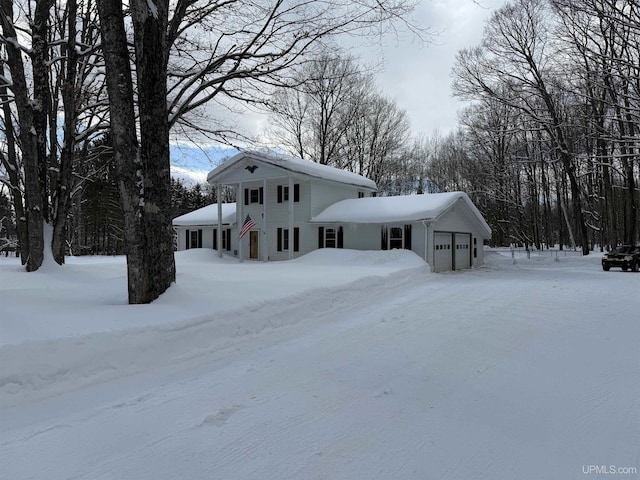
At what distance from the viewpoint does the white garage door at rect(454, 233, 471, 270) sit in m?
22.4

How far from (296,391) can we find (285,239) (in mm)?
19611

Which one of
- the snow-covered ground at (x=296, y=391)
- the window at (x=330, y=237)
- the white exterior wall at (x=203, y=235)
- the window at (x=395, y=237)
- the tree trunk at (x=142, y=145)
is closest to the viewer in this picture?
the snow-covered ground at (x=296, y=391)

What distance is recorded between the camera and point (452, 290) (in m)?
12.6

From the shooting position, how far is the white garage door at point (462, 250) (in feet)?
73.5

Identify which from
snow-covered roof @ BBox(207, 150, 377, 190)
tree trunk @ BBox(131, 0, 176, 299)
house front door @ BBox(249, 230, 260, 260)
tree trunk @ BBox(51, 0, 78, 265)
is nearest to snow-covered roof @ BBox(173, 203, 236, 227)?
house front door @ BBox(249, 230, 260, 260)

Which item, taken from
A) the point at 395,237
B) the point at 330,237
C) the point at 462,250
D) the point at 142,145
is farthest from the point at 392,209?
the point at 142,145

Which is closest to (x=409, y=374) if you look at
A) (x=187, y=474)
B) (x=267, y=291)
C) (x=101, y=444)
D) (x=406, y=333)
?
(x=406, y=333)

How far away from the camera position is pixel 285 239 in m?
23.7

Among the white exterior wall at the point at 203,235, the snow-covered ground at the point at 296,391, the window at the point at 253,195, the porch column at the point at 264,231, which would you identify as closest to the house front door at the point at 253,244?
the porch column at the point at 264,231

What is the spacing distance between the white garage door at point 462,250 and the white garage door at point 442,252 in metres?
0.80

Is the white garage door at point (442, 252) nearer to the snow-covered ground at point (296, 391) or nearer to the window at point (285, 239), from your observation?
the window at point (285, 239)

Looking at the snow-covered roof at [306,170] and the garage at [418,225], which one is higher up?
the snow-covered roof at [306,170]

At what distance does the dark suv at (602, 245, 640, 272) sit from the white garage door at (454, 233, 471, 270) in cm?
660

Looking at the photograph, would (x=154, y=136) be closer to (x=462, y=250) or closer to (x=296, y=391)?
(x=296, y=391)
